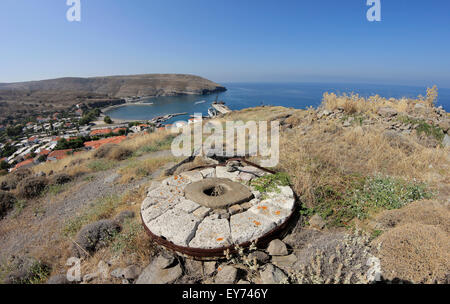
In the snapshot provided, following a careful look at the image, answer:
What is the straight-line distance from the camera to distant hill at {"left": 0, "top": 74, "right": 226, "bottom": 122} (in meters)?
74.6

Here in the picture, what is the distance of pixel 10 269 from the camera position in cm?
286

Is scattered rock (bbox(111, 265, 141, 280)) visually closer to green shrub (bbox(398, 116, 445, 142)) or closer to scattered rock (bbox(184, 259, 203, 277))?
scattered rock (bbox(184, 259, 203, 277))

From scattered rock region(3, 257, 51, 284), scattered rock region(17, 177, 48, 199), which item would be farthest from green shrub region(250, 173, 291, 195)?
scattered rock region(17, 177, 48, 199)

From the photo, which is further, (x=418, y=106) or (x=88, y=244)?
(x=418, y=106)

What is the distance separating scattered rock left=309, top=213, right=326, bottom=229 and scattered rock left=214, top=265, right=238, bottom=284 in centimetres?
152

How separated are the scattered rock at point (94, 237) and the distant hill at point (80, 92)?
297 ft

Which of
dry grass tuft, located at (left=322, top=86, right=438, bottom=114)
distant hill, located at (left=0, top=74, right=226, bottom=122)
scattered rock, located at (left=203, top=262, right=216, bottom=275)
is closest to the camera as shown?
scattered rock, located at (left=203, top=262, right=216, bottom=275)

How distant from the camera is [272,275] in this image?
2.08 meters

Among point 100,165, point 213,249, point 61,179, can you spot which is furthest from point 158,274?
point 100,165
